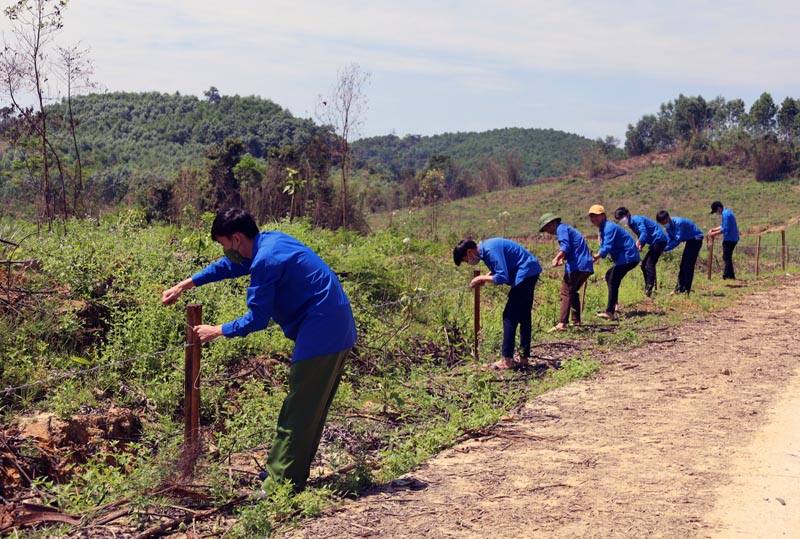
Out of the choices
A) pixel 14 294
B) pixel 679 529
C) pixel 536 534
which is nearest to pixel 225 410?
pixel 14 294

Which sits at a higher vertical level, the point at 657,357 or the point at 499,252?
the point at 499,252

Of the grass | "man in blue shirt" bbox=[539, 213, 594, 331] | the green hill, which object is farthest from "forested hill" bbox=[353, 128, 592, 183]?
the grass

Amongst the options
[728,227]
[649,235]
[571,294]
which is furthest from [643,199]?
[571,294]

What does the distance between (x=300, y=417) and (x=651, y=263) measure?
458 inches

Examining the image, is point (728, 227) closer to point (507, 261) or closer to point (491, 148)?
point (507, 261)

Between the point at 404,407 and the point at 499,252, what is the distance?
223 centimetres

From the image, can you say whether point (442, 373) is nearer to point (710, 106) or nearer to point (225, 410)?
point (225, 410)

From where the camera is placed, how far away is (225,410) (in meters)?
8.07

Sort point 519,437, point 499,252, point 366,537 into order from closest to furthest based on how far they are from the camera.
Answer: point 366,537 < point 519,437 < point 499,252

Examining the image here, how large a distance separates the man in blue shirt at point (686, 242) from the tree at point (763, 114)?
68.6 meters

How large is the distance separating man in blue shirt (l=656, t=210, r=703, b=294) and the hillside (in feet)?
104

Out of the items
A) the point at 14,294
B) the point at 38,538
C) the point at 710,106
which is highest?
the point at 710,106

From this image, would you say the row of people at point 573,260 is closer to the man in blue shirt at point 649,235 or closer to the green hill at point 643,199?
the man in blue shirt at point 649,235

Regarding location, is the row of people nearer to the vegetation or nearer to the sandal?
the sandal
